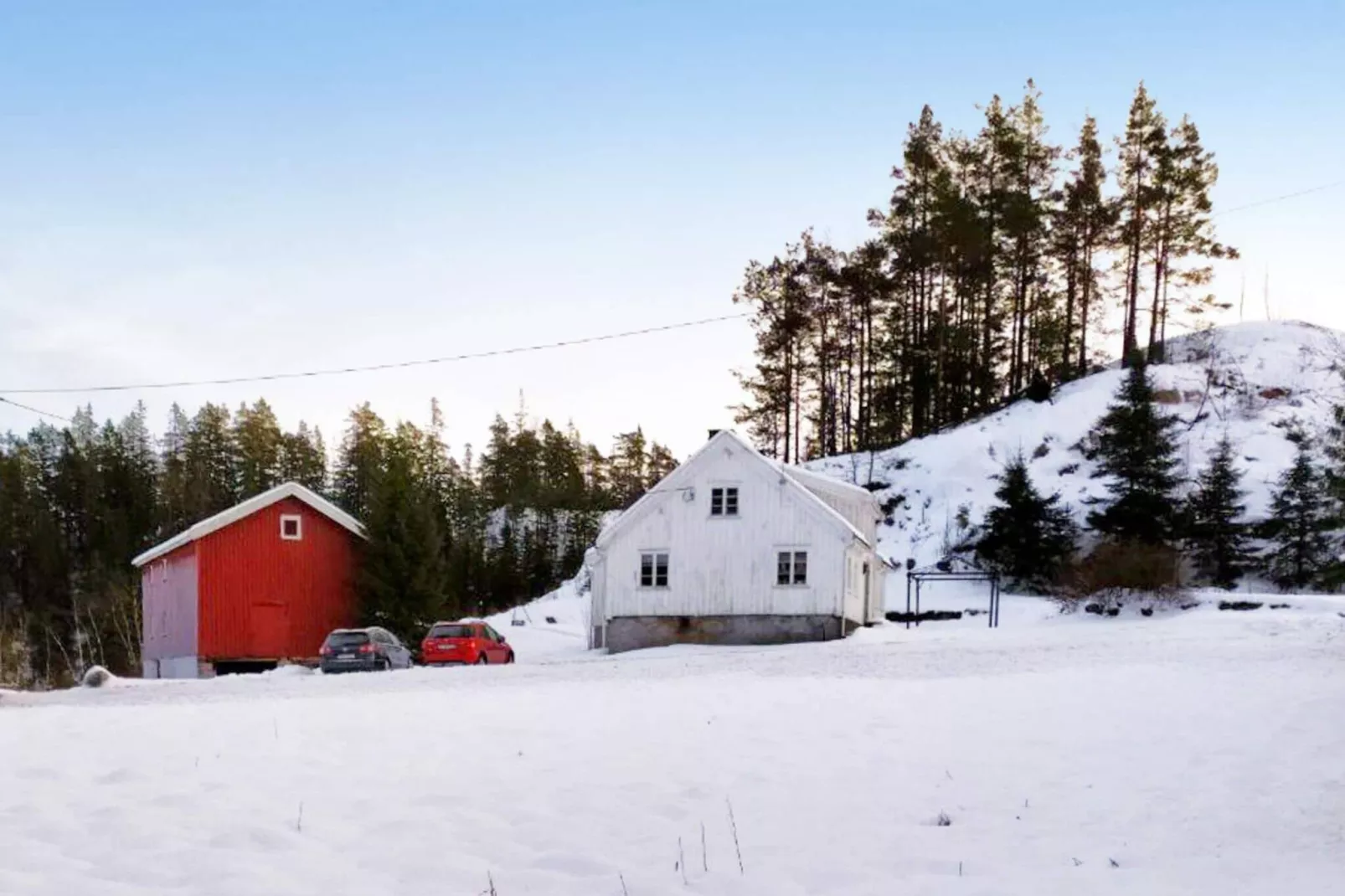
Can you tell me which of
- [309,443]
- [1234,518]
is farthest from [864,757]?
[309,443]

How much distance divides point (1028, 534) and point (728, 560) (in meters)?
16.3

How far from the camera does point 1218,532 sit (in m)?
44.8

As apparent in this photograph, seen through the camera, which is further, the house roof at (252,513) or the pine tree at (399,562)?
the pine tree at (399,562)

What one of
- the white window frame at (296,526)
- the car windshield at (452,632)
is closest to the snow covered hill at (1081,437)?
the car windshield at (452,632)

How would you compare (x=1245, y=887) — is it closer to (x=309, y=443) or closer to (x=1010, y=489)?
(x=1010, y=489)

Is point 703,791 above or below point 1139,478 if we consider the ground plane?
below

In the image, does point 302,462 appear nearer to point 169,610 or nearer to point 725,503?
point 169,610

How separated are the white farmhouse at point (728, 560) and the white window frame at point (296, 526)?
1325cm

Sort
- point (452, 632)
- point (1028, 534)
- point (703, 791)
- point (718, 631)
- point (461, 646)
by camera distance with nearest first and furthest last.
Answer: point (703, 791) → point (461, 646) → point (452, 632) → point (718, 631) → point (1028, 534)

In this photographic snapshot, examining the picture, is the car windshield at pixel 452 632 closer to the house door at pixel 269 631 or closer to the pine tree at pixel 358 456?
the house door at pixel 269 631

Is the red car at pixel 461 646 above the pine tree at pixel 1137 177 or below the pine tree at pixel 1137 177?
below

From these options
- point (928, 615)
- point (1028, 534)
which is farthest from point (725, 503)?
point (1028, 534)

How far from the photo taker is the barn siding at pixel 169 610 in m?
40.3

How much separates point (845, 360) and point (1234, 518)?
28.1 meters
